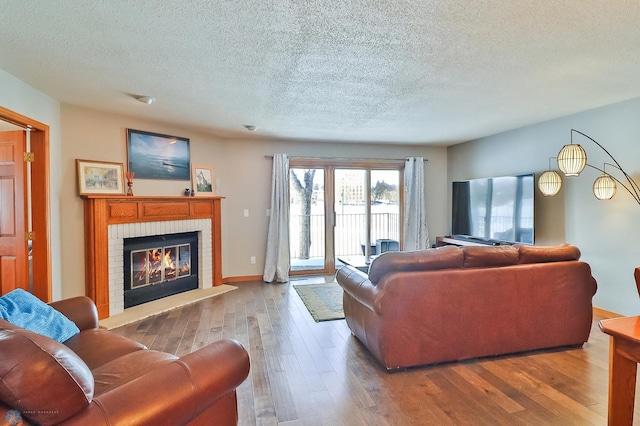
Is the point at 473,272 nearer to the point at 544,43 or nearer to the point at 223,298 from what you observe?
the point at 544,43

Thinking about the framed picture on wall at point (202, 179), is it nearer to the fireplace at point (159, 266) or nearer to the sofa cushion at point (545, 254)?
the fireplace at point (159, 266)

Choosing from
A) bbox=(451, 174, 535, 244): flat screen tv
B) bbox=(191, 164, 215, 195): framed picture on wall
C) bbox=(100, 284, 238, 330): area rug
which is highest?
bbox=(191, 164, 215, 195): framed picture on wall

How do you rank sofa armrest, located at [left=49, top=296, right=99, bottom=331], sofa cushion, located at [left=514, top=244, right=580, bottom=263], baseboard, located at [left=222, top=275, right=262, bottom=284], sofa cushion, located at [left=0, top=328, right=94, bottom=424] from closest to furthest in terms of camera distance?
sofa cushion, located at [left=0, top=328, right=94, bottom=424]
sofa armrest, located at [left=49, top=296, right=99, bottom=331]
sofa cushion, located at [left=514, top=244, right=580, bottom=263]
baseboard, located at [left=222, top=275, right=262, bottom=284]

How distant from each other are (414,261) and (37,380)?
2163 mm

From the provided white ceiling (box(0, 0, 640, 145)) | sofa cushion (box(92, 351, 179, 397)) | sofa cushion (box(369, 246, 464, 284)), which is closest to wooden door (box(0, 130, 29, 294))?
white ceiling (box(0, 0, 640, 145))

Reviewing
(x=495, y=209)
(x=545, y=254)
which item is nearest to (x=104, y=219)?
(x=545, y=254)

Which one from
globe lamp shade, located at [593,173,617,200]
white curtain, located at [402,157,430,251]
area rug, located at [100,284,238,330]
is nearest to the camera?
globe lamp shade, located at [593,173,617,200]

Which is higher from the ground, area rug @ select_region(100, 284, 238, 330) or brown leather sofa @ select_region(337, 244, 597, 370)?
brown leather sofa @ select_region(337, 244, 597, 370)

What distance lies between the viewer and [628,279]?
3490 mm

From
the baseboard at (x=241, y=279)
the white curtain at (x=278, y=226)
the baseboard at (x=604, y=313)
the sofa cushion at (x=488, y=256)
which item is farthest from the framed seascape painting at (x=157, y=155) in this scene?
the baseboard at (x=604, y=313)

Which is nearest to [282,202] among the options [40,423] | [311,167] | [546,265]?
[311,167]

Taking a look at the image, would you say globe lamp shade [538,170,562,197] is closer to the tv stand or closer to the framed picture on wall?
the tv stand

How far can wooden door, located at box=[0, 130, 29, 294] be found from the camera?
3.13 metres

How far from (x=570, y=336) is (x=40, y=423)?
350cm
